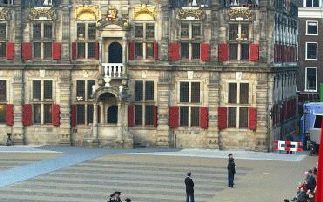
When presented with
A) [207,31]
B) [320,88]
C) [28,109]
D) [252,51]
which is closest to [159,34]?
[207,31]

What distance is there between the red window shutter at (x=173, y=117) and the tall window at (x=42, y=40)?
1208 cm

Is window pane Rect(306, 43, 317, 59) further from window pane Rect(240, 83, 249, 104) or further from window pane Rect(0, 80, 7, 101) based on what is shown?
window pane Rect(0, 80, 7, 101)

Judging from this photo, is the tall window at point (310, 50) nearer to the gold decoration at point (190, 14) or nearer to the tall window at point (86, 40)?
the gold decoration at point (190, 14)

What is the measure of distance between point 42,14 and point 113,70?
8295 mm

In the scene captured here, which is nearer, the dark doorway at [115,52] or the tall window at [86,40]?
the dark doorway at [115,52]

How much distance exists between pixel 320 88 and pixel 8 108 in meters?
38.1


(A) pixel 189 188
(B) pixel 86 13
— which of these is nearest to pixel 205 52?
(B) pixel 86 13

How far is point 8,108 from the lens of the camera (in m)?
63.1

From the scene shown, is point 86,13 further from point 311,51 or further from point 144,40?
point 311,51

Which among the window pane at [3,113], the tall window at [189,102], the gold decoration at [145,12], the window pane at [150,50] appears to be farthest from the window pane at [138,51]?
the window pane at [3,113]

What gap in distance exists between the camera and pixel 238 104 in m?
60.0

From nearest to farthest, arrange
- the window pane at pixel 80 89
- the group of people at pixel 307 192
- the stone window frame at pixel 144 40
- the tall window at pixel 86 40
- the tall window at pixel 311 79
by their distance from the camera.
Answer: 1. the group of people at pixel 307 192
2. the stone window frame at pixel 144 40
3. the tall window at pixel 86 40
4. the window pane at pixel 80 89
5. the tall window at pixel 311 79

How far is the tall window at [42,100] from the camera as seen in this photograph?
62875 millimetres

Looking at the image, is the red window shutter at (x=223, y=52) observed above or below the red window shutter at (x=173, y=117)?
above
